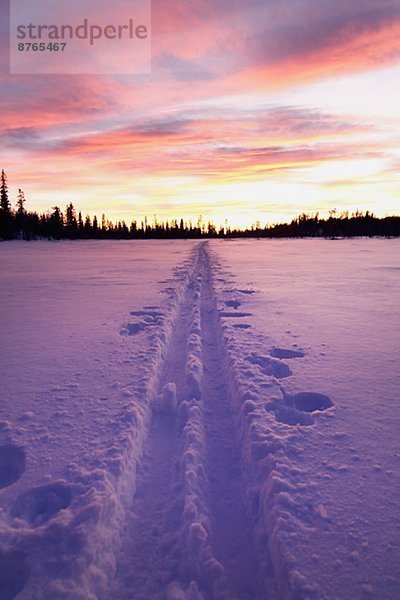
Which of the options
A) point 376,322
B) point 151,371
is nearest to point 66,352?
point 151,371

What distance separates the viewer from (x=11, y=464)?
7.80ft

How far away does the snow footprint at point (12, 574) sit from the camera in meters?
1.56

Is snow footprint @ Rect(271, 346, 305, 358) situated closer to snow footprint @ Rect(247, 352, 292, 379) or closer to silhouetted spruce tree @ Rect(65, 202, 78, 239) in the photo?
snow footprint @ Rect(247, 352, 292, 379)

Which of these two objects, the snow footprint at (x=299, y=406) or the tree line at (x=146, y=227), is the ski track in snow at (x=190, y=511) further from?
the tree line at (x=146, y=227)

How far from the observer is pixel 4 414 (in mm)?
2859

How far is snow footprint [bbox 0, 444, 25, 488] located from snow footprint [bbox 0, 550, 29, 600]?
58cm

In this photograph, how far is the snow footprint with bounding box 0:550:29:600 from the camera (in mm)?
1560

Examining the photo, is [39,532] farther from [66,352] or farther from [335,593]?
[66,352]

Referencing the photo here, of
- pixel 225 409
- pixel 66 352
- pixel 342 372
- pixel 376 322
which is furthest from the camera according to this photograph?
pixel 376 322

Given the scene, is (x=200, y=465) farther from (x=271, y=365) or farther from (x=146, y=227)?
(x=146, y=227)

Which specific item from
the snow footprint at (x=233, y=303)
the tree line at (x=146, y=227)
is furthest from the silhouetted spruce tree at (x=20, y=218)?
the snow footprint at (x=233, y=303)

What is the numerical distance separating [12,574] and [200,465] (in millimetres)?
1152

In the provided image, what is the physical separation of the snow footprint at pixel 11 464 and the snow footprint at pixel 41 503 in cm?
24

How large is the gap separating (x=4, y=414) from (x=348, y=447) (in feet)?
8.46
